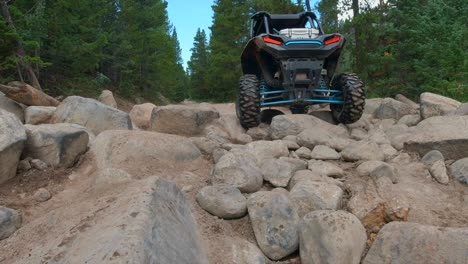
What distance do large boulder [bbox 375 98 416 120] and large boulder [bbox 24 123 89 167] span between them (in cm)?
495

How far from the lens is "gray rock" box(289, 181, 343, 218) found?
9.57ft

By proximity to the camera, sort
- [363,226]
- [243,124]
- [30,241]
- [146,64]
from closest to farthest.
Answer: [30,241]
[363,226]
[243,124]
[146,64]

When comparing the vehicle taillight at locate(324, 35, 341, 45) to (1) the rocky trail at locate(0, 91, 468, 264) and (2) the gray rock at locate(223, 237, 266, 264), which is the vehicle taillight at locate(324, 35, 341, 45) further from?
(2) the gray rock at locate(223, 237, 266, 264)

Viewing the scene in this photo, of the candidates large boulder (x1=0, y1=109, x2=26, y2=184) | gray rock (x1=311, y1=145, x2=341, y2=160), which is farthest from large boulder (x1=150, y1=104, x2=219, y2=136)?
large boulder (x1=0, y1=109, x2=26, y2=184)

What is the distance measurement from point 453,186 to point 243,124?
2.88 metres

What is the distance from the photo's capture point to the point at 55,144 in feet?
11.8

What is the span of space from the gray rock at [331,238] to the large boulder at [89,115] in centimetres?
334

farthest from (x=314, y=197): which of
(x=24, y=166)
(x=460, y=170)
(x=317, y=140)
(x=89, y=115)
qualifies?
(x=89, y=115)

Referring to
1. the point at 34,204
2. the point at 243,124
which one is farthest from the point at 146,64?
the point at 34,204

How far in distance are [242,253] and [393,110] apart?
481 cm

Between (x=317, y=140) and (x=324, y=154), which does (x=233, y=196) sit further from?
(x=317, y=140)

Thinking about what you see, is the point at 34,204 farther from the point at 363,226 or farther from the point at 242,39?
the point at 242,39

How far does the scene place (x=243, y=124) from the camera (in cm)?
540

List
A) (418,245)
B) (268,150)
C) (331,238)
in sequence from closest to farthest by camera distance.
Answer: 1. (418,245)
2. (331,238)
3. (268,150)
